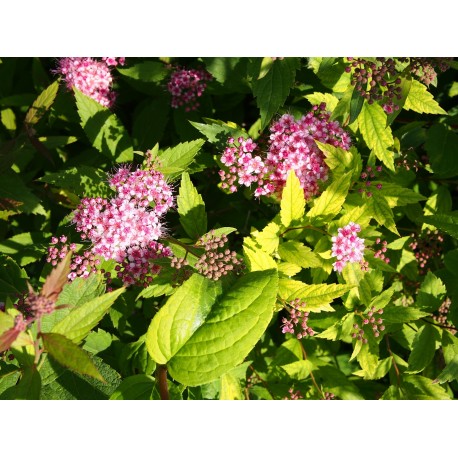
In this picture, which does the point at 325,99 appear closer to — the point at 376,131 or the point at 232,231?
the point at 376,131

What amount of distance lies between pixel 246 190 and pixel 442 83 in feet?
4.80

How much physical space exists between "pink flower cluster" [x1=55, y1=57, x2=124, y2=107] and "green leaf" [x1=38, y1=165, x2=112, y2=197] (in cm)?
59

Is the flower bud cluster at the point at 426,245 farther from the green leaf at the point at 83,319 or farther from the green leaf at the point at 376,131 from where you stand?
the green leaf at the point at 83,319

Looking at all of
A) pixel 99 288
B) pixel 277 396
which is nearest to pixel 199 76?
pixel 99 288

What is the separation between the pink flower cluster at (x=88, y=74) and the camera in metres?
2.76

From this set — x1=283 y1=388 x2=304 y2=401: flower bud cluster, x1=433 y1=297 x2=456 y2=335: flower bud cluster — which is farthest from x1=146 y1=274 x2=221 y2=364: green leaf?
x1=433 y1=297 x2=456 y2=335: flower bud cluster

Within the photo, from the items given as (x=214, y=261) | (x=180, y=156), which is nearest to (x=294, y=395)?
(x=214, y=261)

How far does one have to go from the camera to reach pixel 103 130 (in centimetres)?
252

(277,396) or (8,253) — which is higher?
(8,253)

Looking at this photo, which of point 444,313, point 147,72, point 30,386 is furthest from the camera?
point 147,72

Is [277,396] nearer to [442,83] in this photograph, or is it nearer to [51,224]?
[51,224]

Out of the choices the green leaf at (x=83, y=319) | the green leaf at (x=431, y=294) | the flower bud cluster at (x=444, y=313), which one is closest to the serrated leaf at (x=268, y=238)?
the green leaf at (x=83, y=319)

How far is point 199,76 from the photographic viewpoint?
2818 millimetres

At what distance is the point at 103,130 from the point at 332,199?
3.88 ft
